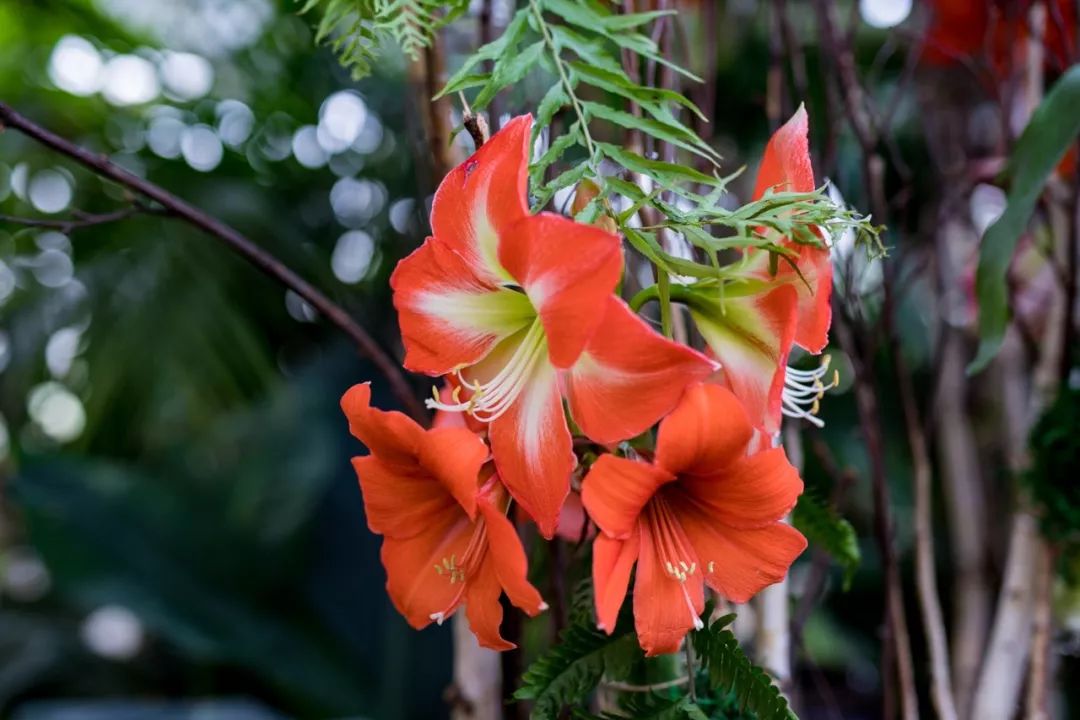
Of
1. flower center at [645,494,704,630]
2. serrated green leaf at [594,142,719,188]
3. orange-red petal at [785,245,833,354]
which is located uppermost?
serrated green leaf at [594,142,719,188]

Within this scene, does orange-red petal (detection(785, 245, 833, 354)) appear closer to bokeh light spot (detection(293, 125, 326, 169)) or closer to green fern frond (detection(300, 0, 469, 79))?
green fern frond (detection(300, 0, 469, 79))

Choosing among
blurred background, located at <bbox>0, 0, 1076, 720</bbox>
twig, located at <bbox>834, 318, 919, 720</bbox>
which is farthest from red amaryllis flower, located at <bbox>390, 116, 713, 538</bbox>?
blurred background, located at <bbox>0, 0, 1076, 720</bbox>

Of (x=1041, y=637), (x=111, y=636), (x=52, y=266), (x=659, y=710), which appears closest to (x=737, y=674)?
(x=659, y=710)

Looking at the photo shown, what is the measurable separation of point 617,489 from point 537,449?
0.04 m

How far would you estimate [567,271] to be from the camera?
33cm

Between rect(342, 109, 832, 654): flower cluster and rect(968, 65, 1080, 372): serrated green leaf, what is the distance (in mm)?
195

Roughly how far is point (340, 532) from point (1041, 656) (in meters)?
1.14

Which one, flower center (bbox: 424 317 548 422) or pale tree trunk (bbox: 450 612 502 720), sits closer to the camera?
flower center (bbox: 424 317 548 422)

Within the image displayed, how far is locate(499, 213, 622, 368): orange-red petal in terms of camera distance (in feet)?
1.04

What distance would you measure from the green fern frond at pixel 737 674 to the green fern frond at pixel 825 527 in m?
0.11

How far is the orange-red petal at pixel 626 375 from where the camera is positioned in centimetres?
32

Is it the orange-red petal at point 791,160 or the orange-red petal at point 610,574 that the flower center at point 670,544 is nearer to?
the orange-red petal at point 610,574

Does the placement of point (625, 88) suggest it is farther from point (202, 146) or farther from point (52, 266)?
point (52, 266)

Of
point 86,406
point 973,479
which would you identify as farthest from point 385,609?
point 973,479
